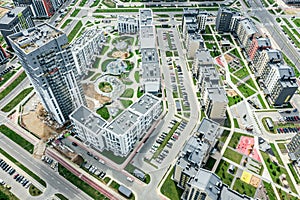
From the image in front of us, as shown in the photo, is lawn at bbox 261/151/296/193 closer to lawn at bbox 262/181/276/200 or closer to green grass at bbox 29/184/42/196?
lawn at bbox 262/181/276/200

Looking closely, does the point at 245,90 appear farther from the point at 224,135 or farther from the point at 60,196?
the point at 60,196

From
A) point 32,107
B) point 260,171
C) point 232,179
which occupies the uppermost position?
point 260,171

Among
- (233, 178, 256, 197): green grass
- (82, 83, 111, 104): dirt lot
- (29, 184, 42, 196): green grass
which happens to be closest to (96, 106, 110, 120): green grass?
(82, 83, 111, 104): dirt lot

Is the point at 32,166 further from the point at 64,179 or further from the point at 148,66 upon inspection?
the point at 148,66

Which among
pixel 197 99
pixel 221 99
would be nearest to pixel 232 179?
pixel 221 99

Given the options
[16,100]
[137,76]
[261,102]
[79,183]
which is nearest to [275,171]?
[261,102]

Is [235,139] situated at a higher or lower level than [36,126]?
higher

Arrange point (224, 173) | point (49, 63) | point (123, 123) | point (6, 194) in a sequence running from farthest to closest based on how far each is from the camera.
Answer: point (123, 123) < point (224, 173) < point (6, 194) < point (49, 63)
